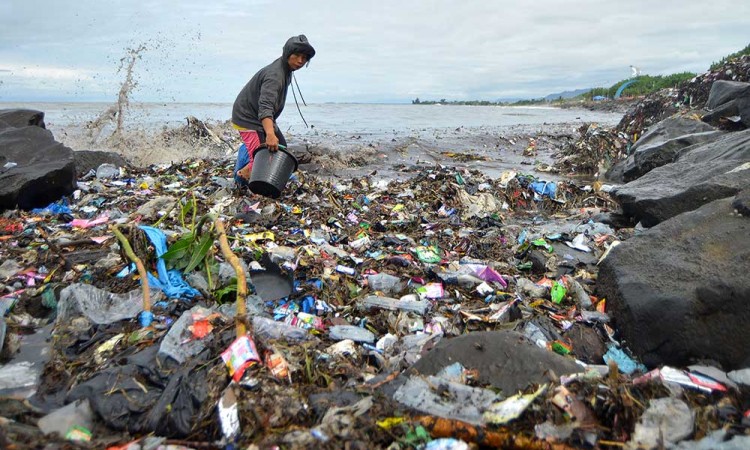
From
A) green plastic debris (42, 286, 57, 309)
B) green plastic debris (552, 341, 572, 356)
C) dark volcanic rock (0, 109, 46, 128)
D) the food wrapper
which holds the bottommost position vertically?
green plastic debris (552, 341, 572, 356)

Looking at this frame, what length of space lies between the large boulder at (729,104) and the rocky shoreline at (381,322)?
2116 mm

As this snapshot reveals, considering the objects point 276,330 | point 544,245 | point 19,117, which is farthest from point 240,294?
point 19,117

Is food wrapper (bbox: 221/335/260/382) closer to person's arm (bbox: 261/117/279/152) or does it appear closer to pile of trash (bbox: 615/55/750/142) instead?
person's arm (bbox: 261/117/279/152)

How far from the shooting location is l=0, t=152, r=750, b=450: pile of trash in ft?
5.34

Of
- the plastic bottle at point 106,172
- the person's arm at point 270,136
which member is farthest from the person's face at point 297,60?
the plastic bottle at point 106,172

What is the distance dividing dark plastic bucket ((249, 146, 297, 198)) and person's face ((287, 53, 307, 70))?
915 mm

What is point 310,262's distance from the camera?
3369 millimetres

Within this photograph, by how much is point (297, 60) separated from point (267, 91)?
1.49 ft

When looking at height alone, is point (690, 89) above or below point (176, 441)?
above

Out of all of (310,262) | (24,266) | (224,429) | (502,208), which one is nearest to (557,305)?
(310,262)

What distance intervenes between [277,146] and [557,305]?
3020mm

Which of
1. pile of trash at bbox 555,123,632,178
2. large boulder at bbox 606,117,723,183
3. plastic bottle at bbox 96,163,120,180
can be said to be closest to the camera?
large boulder at bbox 606,117,723,183

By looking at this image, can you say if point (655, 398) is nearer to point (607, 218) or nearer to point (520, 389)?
point (520, 389)

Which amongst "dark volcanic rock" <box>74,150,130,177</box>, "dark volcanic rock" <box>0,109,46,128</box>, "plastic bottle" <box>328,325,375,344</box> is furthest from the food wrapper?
"dark volcanic rock" <box>0,109,46,128</box>
